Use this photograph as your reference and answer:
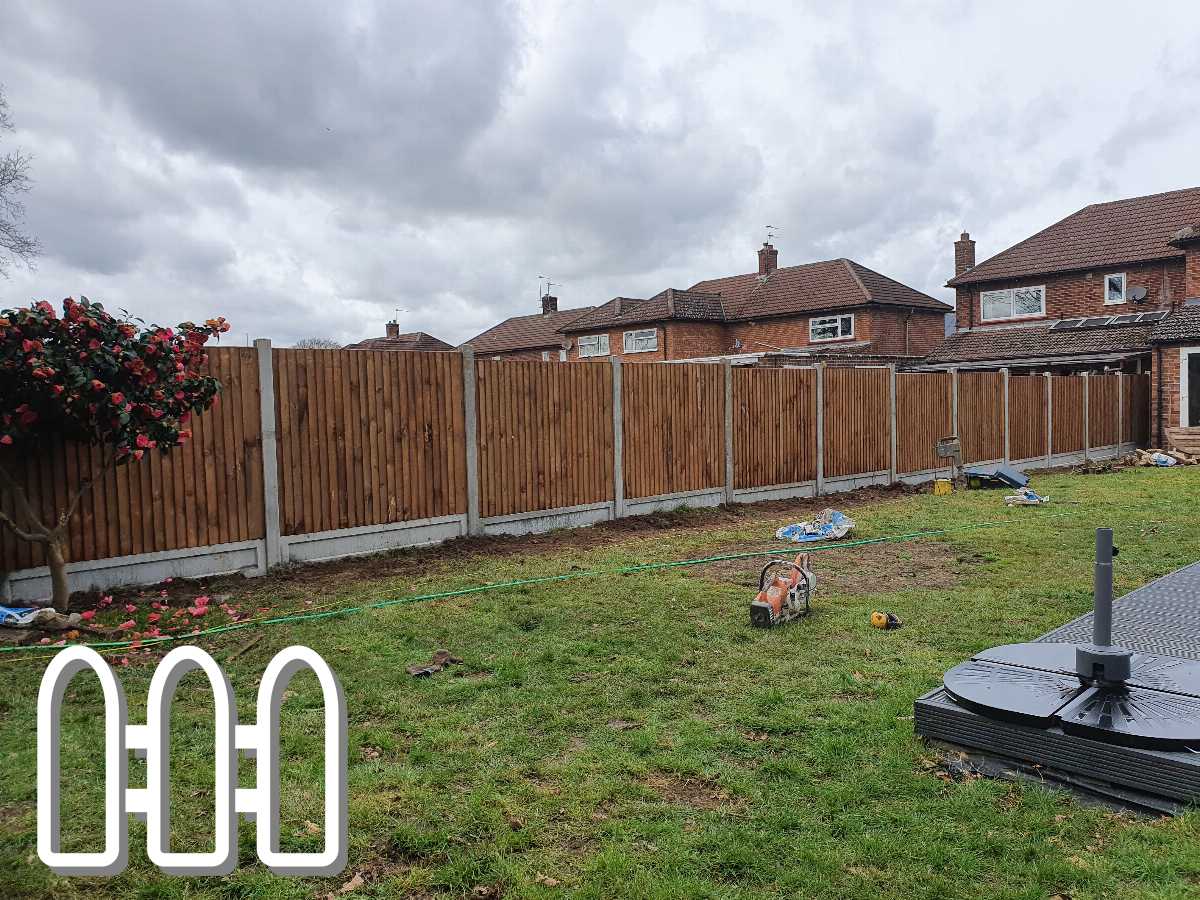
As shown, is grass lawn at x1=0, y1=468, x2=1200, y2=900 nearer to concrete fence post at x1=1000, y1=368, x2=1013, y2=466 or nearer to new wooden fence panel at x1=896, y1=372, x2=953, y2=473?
new wooden fence panel at x1=896, y1=372, x2=953, y2=473

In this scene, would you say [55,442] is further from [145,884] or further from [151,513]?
[145,884]

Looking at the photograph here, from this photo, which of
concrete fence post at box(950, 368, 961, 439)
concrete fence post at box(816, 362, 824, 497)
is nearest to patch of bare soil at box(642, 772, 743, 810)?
concrete fence post at box(816, 362, 824, 497)

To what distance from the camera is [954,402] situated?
671 inches

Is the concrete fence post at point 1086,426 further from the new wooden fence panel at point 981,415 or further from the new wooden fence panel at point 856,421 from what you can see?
the new wooden fence panel at point 856,421

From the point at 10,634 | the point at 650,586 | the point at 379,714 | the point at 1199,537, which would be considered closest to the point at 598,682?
the point at 379,714

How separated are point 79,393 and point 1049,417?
20.0m

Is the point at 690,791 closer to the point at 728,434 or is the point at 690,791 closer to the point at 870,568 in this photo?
the point at 870,568

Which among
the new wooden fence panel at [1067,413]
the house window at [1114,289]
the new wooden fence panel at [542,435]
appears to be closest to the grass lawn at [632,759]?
the new wooden fence panel at [542,435]

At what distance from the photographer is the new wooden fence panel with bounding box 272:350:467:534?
8336 millimetres

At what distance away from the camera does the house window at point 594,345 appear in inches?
1806

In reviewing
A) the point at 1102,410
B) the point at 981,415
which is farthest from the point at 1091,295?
the point at 981,415

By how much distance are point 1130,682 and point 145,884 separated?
13.9ft

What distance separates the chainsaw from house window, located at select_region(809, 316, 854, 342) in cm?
3344

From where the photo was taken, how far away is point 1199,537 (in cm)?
953
